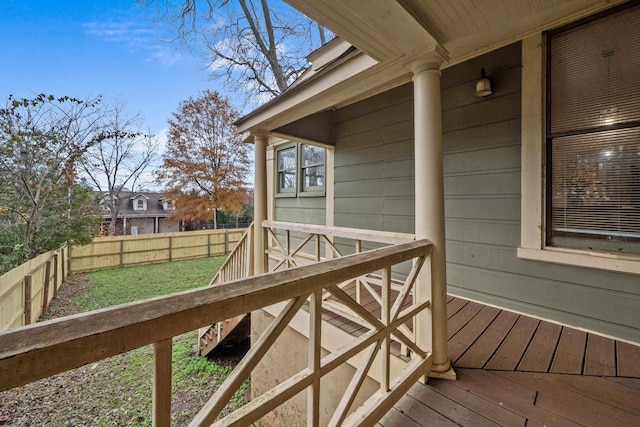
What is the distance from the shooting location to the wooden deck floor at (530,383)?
4.66ft

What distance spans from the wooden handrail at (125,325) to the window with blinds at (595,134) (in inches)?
92.9

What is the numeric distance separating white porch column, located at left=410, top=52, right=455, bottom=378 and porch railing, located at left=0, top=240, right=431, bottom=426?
27 cm

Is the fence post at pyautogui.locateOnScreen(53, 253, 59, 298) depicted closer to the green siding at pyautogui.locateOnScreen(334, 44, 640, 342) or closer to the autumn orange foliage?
the autumn orange foliage

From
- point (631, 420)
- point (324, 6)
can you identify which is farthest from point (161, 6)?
point (631, 420)

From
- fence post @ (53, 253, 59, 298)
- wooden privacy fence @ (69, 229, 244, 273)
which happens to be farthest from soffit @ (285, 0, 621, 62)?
wooden privacy fence @ (69, 229, 244, 273)

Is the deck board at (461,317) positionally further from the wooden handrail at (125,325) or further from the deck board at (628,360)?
the wooden handrail at (125,325)

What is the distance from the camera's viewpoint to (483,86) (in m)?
2.54

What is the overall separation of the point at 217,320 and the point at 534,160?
274cm

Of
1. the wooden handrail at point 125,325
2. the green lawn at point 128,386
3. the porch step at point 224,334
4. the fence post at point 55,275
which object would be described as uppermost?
the wooden handrail at point 125,325

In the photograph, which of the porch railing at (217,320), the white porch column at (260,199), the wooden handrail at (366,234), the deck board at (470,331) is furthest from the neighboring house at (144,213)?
the porch railing at (217,320)

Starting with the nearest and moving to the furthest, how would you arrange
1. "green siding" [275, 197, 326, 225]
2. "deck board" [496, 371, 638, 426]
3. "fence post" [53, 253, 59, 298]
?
1. "deck board" [496, 371, 638, 426]
2. "green siding" [275, 197, 326, 225]
3. "fence post" [53, 253, 59, 298]

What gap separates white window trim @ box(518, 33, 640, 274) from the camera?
89.3 inches

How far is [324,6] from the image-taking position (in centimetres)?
141

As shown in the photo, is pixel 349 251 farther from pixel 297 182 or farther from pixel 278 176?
pixel 278 176
